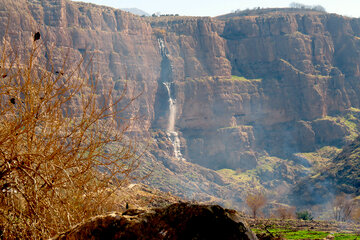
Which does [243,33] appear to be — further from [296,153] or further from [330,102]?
[296,153]

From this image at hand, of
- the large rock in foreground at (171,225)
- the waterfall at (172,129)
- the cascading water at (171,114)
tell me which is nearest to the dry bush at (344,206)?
the cascading water at (171,114)

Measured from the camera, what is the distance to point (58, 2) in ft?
446

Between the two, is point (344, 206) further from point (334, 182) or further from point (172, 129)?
point (172, 129)

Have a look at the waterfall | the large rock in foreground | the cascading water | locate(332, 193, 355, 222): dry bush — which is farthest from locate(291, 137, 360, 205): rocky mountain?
Result: the large rock in foreground

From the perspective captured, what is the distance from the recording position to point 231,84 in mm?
160000

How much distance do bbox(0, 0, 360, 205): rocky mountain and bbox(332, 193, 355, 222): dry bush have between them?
3500 centimetres

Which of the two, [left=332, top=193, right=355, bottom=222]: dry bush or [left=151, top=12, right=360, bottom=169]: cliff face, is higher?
[left=151, top=12, right=360, bottom=169]: cliff face

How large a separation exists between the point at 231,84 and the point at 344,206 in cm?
8576

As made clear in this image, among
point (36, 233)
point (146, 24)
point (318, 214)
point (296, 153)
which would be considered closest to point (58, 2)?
point (146, 24)

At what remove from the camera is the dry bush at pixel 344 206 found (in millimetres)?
73519

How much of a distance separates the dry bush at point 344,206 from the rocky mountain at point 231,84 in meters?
35.0

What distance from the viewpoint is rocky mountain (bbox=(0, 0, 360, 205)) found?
133 meters

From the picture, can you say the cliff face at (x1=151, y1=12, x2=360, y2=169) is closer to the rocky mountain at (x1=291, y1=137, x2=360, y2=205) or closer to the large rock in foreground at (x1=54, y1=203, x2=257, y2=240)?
the rocky mountain at (x1=291, y1=137, x2=360, y2=205)

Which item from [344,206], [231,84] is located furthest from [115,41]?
[344,206]
